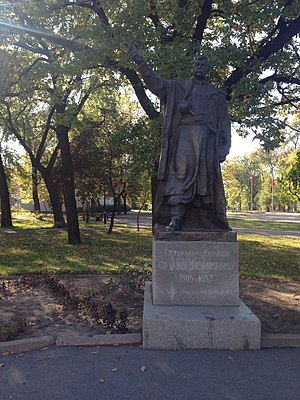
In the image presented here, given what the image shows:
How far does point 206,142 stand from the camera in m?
5.34

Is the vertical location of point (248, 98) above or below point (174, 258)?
above

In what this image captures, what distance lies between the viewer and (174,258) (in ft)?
16.3

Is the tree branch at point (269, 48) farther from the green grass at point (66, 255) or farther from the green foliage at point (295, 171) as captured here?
the green grass at point (66, 255)

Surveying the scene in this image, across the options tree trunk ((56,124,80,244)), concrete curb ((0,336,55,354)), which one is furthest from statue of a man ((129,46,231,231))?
tree trunk ((56,124,80,244))

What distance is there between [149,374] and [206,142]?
3.07 m

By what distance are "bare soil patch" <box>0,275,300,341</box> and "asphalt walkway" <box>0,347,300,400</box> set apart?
75 cm

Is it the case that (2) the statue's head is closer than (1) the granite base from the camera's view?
No

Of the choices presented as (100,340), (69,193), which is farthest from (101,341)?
(69,193)

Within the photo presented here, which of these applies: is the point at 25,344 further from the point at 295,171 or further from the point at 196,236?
the point at 295,171

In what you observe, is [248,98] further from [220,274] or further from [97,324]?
[97,324]

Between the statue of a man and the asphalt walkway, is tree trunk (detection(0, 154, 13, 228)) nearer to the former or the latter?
the statue of a man

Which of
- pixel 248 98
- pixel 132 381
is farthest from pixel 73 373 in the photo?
pixel 248 98

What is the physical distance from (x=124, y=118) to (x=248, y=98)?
40.7 ft

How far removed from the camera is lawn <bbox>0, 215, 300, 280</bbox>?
34.7ft
